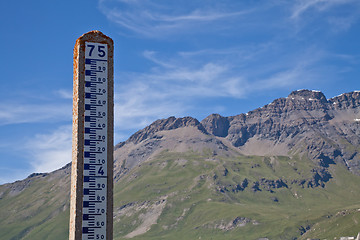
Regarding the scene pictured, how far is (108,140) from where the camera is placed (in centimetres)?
1947

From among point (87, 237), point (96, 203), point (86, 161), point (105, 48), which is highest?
point (105, 48)

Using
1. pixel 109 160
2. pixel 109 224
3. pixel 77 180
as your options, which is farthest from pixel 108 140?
pixel 109 224

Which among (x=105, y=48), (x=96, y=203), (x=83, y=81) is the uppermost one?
(x=105, y=48)

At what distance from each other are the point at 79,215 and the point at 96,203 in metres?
0.76

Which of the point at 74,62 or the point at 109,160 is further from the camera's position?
the point at 74,62

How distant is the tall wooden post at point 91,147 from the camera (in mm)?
18812

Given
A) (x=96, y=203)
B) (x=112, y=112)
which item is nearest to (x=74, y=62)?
(x=112, y=112)

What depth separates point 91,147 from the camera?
62.7ft

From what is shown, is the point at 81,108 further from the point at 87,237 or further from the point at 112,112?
the point at 87,237

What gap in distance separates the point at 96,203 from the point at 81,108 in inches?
145

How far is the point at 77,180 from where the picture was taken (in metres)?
18.7

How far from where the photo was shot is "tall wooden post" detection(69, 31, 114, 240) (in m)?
18.8

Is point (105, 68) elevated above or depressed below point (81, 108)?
above

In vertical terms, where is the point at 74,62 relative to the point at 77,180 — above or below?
above
